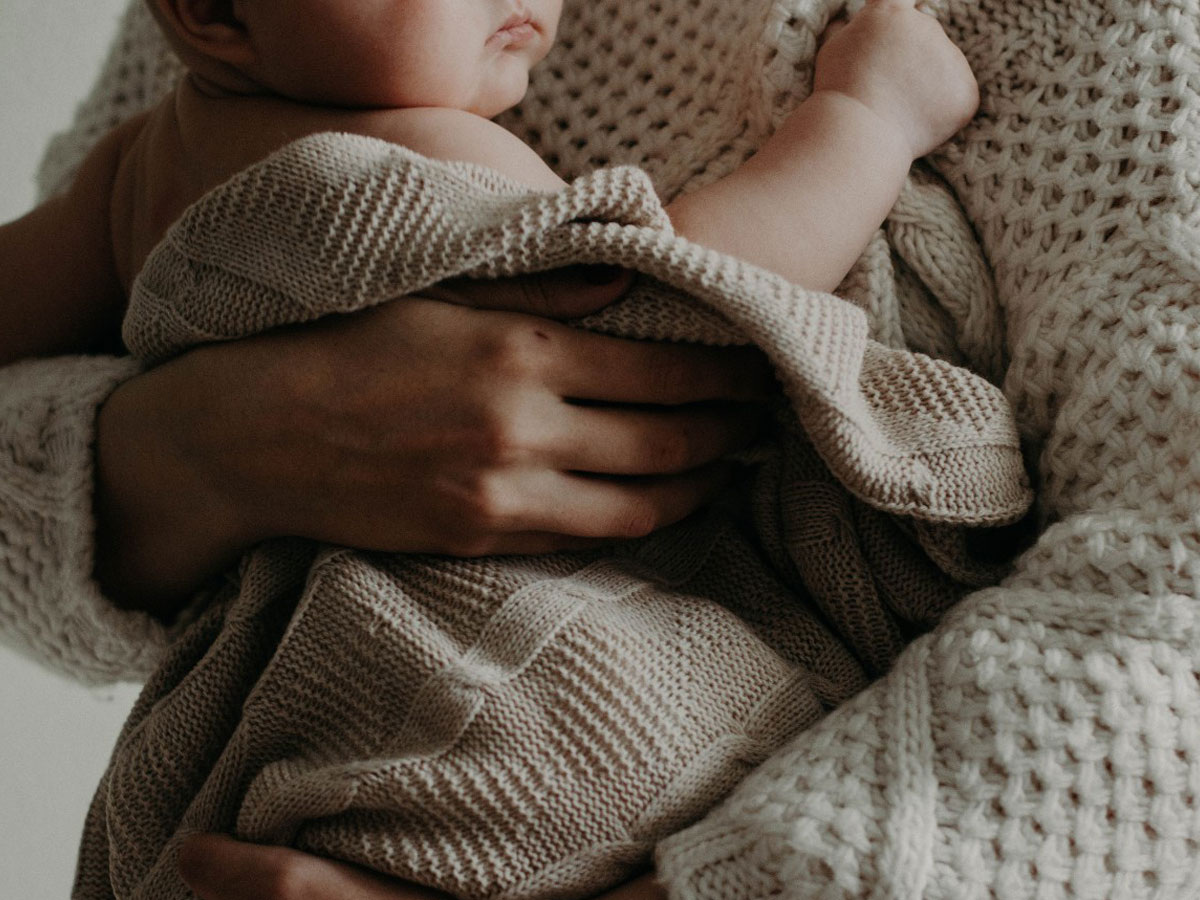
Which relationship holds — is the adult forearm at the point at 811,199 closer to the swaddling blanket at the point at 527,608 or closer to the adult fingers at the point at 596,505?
the swaddling blanket at the point at 527,608

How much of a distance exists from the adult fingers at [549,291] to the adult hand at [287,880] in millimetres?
375

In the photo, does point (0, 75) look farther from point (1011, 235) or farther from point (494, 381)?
point (1011, 235)

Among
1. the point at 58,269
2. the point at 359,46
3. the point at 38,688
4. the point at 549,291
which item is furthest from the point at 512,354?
the point at 38,688

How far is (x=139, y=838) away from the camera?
757mm

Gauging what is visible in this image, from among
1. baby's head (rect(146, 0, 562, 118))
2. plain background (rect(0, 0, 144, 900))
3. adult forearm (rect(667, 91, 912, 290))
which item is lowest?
plain background (rect(0, 0, 144, 900))

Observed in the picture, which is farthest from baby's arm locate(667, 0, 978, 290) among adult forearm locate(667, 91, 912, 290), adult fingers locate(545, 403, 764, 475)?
adult fingers locate(545, 403, 764, 475)

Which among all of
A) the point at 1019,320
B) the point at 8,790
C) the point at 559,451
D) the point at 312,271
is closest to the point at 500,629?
the point at 559,451

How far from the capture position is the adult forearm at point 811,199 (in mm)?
737

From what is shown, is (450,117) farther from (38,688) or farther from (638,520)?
(38,688)

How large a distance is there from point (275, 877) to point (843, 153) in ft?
2.07

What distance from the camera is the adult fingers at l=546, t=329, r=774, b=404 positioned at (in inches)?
27.8

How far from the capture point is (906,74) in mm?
793

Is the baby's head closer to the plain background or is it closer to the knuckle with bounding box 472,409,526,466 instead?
the knuckle with bounding box 472,409,526,466

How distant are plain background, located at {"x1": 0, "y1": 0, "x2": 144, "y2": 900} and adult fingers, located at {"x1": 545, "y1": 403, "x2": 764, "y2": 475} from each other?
134 centimetres
